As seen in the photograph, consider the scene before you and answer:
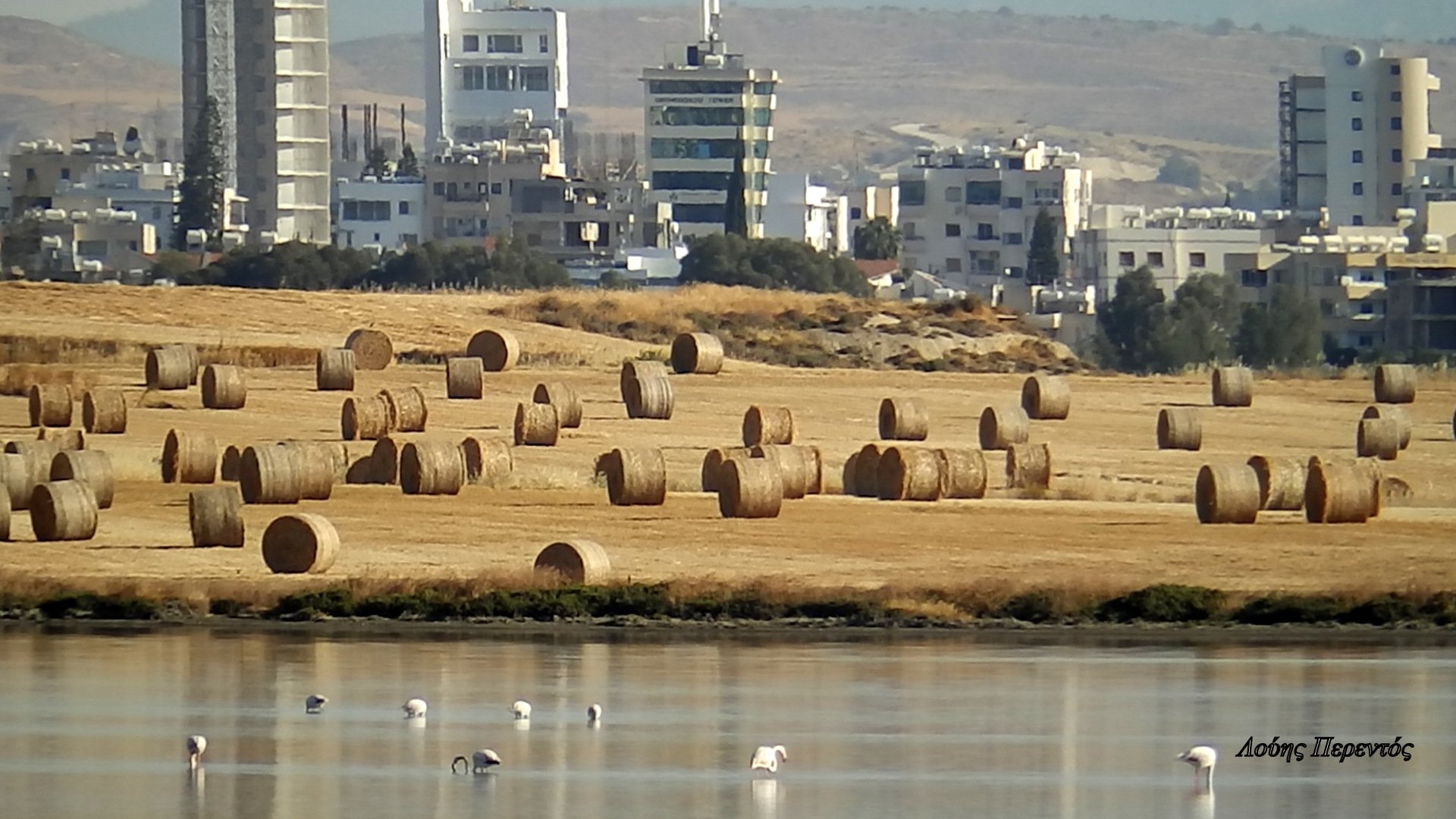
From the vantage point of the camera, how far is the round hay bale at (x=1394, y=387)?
218ft

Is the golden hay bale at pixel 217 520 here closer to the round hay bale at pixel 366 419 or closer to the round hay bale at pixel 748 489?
the round hay bale at pixel 748 489

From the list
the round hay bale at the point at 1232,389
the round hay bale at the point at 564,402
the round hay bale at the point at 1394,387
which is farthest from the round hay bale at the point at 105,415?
the round hay bale at the point at 1394,387

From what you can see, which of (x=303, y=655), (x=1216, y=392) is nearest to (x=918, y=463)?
(x=303, y=655)

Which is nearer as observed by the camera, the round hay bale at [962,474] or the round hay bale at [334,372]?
the round hay bale at [962,474]

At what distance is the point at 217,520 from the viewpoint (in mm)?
38094

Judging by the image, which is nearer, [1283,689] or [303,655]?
[1283,689]

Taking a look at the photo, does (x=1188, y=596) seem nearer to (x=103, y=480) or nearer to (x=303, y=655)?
(x=303, y=655)

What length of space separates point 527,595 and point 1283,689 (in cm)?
933

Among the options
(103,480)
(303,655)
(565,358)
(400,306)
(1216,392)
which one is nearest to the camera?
(303,655)

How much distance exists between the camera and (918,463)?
45.3m

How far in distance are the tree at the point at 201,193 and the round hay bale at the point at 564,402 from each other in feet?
380

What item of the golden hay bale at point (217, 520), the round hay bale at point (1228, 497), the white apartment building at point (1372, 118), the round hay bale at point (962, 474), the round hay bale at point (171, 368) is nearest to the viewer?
the golden hay bale at point (217, 520)

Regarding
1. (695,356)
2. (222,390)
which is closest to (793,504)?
(222,390)

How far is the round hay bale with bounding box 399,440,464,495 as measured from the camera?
4434cm
